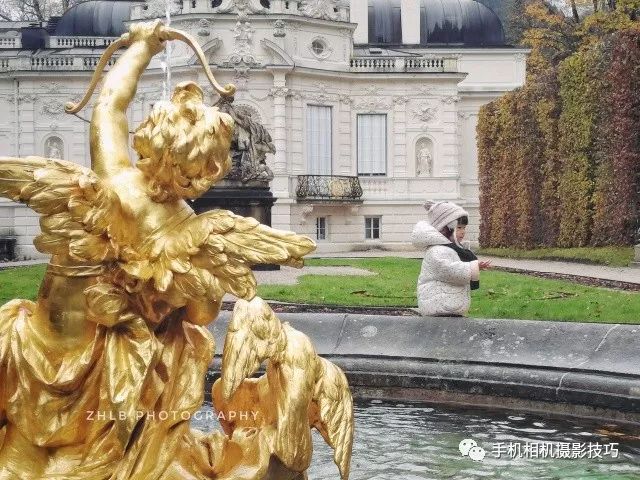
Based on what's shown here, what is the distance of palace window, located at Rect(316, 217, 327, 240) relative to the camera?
33594mm

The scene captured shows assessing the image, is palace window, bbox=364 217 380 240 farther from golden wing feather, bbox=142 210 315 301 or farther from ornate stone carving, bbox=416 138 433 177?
golden wing feather, bbox=142 210 315 301

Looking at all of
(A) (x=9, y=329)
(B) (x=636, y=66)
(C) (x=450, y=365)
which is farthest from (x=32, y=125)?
(A) (x=9, y=329)

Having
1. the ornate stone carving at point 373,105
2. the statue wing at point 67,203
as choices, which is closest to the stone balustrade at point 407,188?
the ornate stone carving at point 373,105

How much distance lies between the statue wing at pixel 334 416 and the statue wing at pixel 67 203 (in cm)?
81

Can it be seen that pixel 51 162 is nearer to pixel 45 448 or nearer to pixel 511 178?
pixel 45 448

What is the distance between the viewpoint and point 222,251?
341 cm

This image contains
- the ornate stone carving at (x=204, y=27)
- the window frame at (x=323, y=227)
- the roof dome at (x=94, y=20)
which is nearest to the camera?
the ornate stone carving at (x=204, y=27)

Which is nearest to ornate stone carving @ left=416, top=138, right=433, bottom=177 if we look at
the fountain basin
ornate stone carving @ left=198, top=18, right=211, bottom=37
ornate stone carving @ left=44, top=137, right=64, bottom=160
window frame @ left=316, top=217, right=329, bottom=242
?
window frame @ left=316, top=217, right=329, bottom=242

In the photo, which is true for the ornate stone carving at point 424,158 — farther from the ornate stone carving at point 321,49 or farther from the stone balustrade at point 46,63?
the stone balustrade at point 46,63

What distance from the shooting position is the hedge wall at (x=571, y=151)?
23.6m

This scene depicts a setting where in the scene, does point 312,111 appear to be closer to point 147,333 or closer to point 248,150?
point 248,150

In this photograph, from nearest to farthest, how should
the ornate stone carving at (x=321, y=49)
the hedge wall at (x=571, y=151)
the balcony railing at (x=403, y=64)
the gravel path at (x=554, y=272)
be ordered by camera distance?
1. the gravel path at (x=554, y=272)
2. the hedge wall at (x=571, y=151)
3. the ornate stone carving at (x=321, y=49)
4. the balcony railing at (x=403, y=64)

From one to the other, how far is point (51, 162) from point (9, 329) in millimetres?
572

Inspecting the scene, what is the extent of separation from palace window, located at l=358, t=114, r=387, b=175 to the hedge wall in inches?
120
